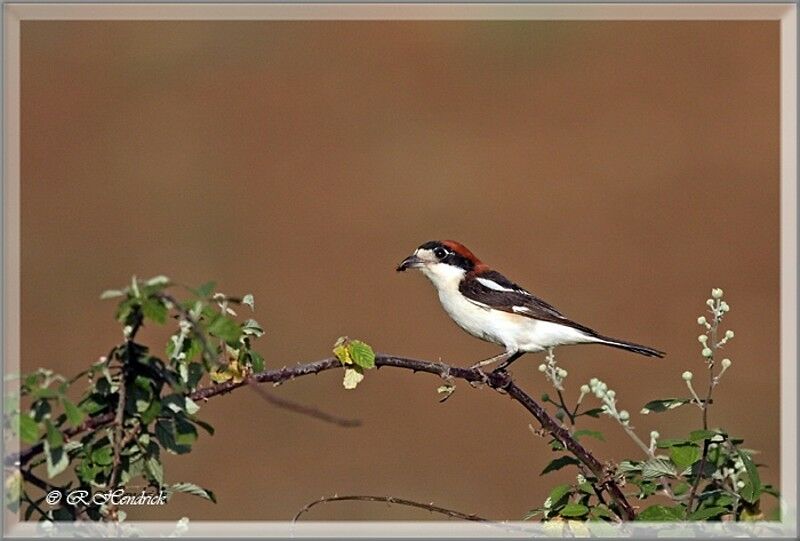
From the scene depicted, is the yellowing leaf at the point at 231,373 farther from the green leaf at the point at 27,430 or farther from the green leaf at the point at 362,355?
the green leaf at the point at 27,430

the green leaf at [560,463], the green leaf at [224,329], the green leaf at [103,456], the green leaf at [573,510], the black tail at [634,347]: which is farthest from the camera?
the black tail at [634,347]

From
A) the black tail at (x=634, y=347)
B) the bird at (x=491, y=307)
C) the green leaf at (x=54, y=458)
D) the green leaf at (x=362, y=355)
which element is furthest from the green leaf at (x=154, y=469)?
the bird at (x=491, y=307)

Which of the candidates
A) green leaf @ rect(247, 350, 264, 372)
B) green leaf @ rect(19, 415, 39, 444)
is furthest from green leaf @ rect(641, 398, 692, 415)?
green leaf @ rect(19, 415, 39, 444)

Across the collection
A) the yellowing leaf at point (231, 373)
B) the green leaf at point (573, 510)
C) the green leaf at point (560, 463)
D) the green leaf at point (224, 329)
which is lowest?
the green leaf at point (573, 510)

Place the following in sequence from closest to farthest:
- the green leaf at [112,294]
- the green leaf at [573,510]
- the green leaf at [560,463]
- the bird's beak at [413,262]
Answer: the green leaf at [112,294], the green leaf at [573,510], the green leaf at [560,463], the bird's beak at [413,262]

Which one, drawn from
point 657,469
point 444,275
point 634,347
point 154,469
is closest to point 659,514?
point 657,469

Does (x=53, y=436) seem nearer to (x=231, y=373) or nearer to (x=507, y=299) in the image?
(x=231, y=373)
